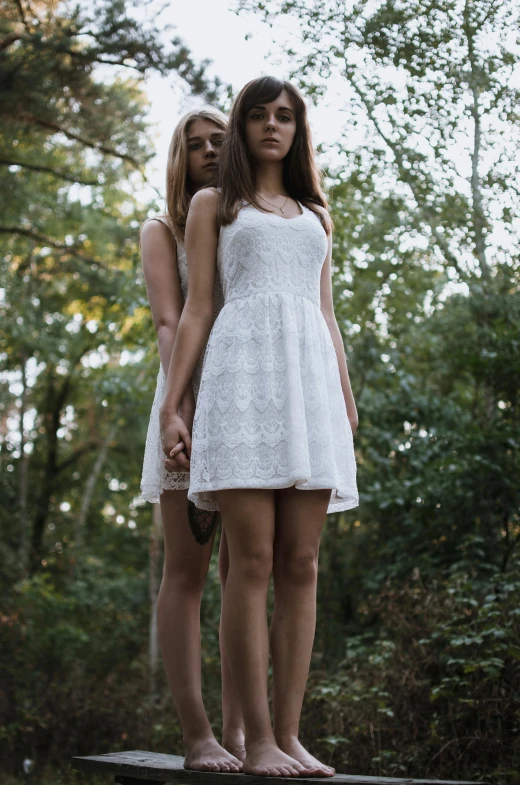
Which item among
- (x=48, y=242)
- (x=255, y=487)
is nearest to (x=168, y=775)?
(x=255, y=487)

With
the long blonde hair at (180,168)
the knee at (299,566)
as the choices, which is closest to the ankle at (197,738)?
the knee at (299,566)

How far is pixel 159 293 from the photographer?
254 cm

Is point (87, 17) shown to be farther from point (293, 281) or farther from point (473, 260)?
point (293, 281)

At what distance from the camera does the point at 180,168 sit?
266 cm

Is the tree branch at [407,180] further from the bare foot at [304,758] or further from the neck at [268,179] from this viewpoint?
the bare foot at [304,758]

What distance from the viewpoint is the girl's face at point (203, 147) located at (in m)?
2.64

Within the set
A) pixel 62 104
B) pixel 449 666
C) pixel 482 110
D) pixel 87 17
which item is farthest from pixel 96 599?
pixel 482 110

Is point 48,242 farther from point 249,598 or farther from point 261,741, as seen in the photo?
point 261,741

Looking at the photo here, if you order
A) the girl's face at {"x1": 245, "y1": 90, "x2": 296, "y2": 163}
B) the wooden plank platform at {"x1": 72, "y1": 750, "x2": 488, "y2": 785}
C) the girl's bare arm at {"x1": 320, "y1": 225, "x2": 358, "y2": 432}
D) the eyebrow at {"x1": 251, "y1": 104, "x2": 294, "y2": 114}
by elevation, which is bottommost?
the wooden plank platform at {"x1": 72, "y1": 750, "x2": 488, "y2": 785}

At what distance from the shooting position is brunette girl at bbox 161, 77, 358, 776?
211cm

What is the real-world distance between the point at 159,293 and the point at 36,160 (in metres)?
9.34

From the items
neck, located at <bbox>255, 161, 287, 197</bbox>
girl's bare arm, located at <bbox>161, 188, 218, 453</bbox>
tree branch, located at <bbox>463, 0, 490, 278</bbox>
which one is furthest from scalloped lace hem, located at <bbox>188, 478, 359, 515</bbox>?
tree branch, located at <bbox>463, 0, 490, 278</bbox>

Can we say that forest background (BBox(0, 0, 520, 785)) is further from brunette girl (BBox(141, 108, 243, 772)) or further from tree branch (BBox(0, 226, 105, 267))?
brunette girl (BBox(141, 108, 243, 772))

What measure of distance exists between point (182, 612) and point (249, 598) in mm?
358
